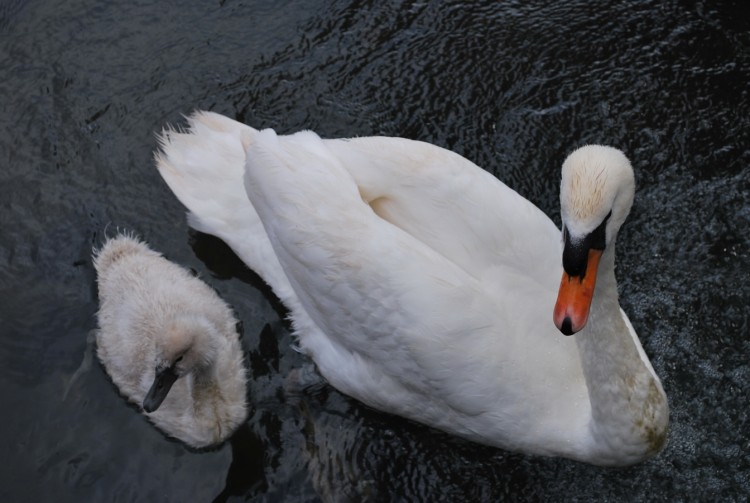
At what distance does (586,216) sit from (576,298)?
0.33 m

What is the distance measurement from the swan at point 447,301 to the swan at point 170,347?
18.4 inches

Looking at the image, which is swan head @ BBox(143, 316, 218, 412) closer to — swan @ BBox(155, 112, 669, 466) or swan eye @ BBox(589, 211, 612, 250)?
swan @ BBox(155, 112, 669, 466)

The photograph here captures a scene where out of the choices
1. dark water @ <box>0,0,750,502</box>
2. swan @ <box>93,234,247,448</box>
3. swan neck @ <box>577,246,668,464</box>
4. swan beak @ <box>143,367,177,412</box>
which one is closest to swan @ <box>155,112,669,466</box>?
swan neck @ <box>577,246,668,464</box>

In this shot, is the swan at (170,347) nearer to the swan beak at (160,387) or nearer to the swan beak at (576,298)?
the swan beak at (160,387)

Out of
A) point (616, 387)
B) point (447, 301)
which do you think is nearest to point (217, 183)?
point (447, 301)

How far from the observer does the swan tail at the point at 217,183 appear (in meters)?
5.29

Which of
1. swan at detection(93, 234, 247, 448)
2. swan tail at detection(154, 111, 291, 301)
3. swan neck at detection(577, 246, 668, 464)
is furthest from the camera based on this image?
swan tail at detection(154, 111, 291, 301)

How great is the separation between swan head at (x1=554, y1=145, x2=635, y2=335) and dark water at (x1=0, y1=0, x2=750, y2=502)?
1.34 m

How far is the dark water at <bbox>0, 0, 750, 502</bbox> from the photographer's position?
4.71 metres

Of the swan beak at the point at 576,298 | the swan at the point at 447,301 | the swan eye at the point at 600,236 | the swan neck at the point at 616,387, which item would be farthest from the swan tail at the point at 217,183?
the swan eye at the point at 600,236

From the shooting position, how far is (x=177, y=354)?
456 cm

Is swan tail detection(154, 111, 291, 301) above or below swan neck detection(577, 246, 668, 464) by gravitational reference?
above

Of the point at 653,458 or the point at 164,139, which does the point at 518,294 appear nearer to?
the point at 653,458

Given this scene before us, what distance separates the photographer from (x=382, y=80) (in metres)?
6.30
